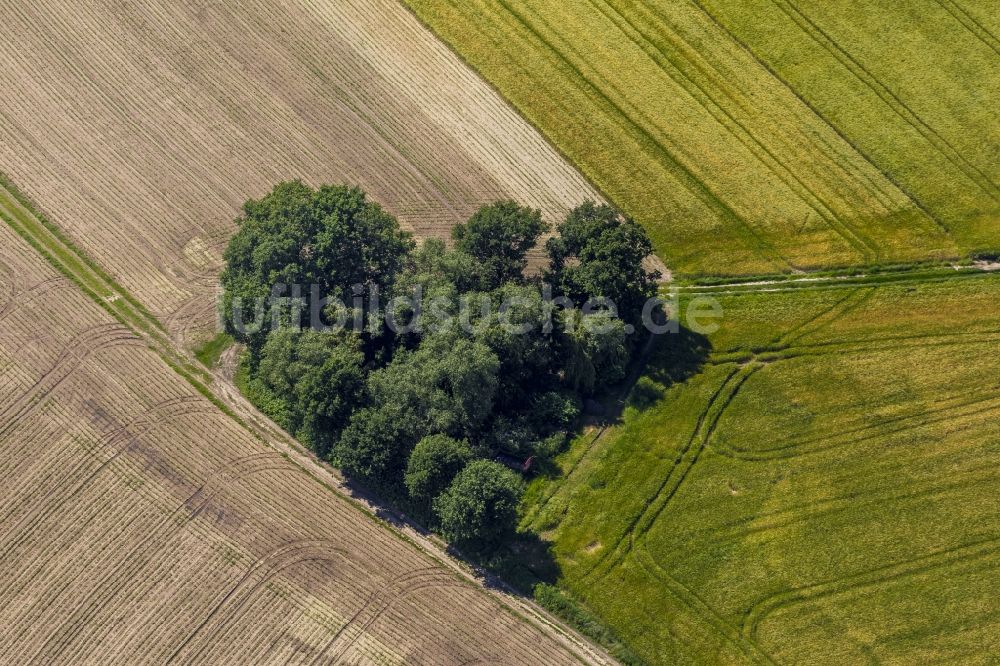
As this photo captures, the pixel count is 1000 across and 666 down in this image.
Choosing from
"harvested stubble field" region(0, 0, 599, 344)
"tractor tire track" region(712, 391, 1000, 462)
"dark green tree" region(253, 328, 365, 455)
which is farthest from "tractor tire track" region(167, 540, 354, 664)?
"tractor tire track" region(712, 391, 1000, 462)

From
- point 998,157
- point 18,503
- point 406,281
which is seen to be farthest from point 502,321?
point 998,157

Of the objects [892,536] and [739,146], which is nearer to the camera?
[892,536]

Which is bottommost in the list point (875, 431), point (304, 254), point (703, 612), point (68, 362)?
point (68, 362)

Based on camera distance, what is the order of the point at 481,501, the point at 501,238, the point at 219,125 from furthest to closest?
the point at 219,125, the point at 501,238, the point at 481,501

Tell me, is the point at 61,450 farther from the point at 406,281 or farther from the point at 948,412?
Result: the point at 948,412

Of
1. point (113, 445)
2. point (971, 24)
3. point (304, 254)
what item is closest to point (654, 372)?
point (304, 254)

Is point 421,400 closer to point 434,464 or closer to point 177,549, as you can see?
point 434,464
